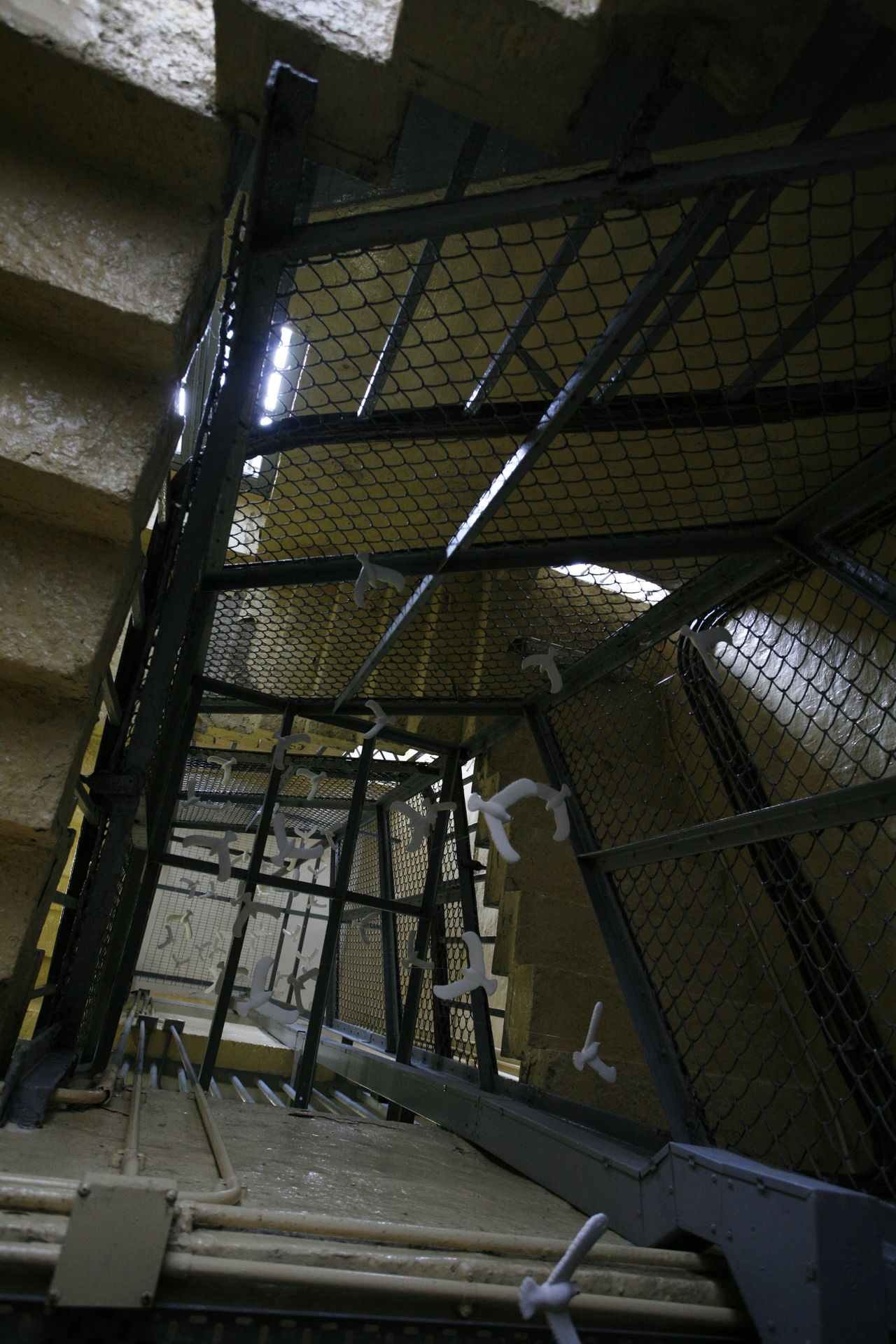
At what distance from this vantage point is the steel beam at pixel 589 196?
1.48m

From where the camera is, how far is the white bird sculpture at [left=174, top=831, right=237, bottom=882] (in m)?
3.62

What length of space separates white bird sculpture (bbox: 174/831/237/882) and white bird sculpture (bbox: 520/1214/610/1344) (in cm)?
253

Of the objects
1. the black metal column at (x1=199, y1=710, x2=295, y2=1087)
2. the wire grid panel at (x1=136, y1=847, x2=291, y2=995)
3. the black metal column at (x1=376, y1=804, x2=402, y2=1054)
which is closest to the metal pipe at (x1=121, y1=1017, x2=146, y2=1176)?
the black metal column at (x1=199, y1=710, x2=295, y2=1087)

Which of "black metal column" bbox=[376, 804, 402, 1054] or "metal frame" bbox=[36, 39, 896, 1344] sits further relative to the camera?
"black metal column" bbox=[376, 804, 402, 1054]

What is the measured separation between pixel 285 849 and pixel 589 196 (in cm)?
320

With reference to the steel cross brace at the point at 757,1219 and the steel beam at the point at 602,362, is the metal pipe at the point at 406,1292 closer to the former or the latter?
the steel cross brace at the point at 757,1219

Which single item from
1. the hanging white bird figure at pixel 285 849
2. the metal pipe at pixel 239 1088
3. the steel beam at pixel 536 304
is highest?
the steel beam at pixel 536 304

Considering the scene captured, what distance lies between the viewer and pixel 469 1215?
5.50 feet

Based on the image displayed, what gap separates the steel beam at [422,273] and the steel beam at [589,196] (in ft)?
0.58

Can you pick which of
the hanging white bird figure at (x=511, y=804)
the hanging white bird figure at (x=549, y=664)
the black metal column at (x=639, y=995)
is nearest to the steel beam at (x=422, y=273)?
the hanging white bird figure at (x=549, y=664)

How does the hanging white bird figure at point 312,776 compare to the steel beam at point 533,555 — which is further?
the hanging white bird figure at point 312,776

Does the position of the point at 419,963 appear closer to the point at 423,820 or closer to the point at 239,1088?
the point at 423,820

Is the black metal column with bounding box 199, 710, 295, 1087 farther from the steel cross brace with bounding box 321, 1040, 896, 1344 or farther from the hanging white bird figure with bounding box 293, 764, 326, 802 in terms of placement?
the steel cross brace with bounding box 321, 1040, 896, 1344

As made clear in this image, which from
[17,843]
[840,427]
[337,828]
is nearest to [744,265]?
[840,427]
